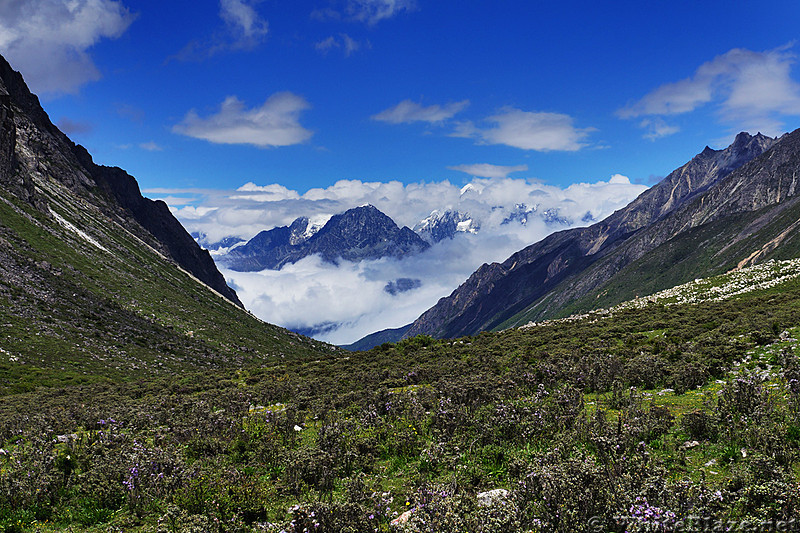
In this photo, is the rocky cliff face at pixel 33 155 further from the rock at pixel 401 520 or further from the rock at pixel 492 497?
the rock at pixel 492 497

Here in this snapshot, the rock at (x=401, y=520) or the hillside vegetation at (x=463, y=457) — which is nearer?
the hillside vegetation at (x=463, y=457)

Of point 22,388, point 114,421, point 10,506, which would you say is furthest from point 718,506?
point 22,388

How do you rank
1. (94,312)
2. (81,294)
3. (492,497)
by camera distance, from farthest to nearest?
(81,294), (94,312), (492,497)

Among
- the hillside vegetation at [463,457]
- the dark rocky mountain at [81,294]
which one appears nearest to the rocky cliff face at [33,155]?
the dark rocky mountain at [81,294]

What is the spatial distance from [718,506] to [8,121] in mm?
194302

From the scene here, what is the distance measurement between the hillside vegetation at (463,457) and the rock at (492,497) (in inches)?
2.5

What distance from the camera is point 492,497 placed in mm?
8766

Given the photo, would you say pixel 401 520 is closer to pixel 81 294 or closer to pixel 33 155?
pixel 81 294

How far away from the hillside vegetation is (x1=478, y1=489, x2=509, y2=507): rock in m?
0.06

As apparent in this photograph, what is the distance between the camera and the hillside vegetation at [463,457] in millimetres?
7449

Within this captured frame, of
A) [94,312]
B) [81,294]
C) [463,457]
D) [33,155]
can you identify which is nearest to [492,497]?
[463,457]

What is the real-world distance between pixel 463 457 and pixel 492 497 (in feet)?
8.91

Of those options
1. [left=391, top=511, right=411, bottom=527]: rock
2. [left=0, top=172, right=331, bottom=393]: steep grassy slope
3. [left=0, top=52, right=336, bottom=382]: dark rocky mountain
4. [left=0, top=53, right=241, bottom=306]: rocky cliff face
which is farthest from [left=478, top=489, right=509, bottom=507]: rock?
[left=0, top=53, right=241, bottom=306]: rocky cliff face

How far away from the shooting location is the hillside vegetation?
7449 millimetres
